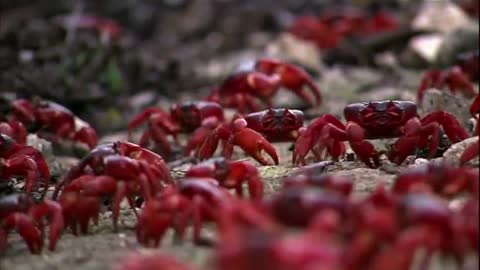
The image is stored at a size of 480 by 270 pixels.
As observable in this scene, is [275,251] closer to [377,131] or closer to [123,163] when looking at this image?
[123,163]

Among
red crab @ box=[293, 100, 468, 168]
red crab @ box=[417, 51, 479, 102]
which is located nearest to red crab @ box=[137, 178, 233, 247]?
red crab @ box=[293, 100, 468, 168]

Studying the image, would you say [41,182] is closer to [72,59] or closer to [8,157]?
[8,157]

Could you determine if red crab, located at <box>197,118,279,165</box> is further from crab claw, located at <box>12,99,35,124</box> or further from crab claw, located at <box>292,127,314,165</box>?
crab claw, located at <box>12,99,35,124</box>

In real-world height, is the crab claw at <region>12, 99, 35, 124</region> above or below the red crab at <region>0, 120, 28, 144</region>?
above

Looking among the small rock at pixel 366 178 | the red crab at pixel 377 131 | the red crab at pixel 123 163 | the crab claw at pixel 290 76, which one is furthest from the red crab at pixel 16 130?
the crab claw at pixel 290 76

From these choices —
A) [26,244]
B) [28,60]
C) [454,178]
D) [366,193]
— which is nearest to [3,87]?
[28,60]

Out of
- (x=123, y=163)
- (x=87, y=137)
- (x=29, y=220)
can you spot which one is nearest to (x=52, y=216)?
(x=29, y=220)
